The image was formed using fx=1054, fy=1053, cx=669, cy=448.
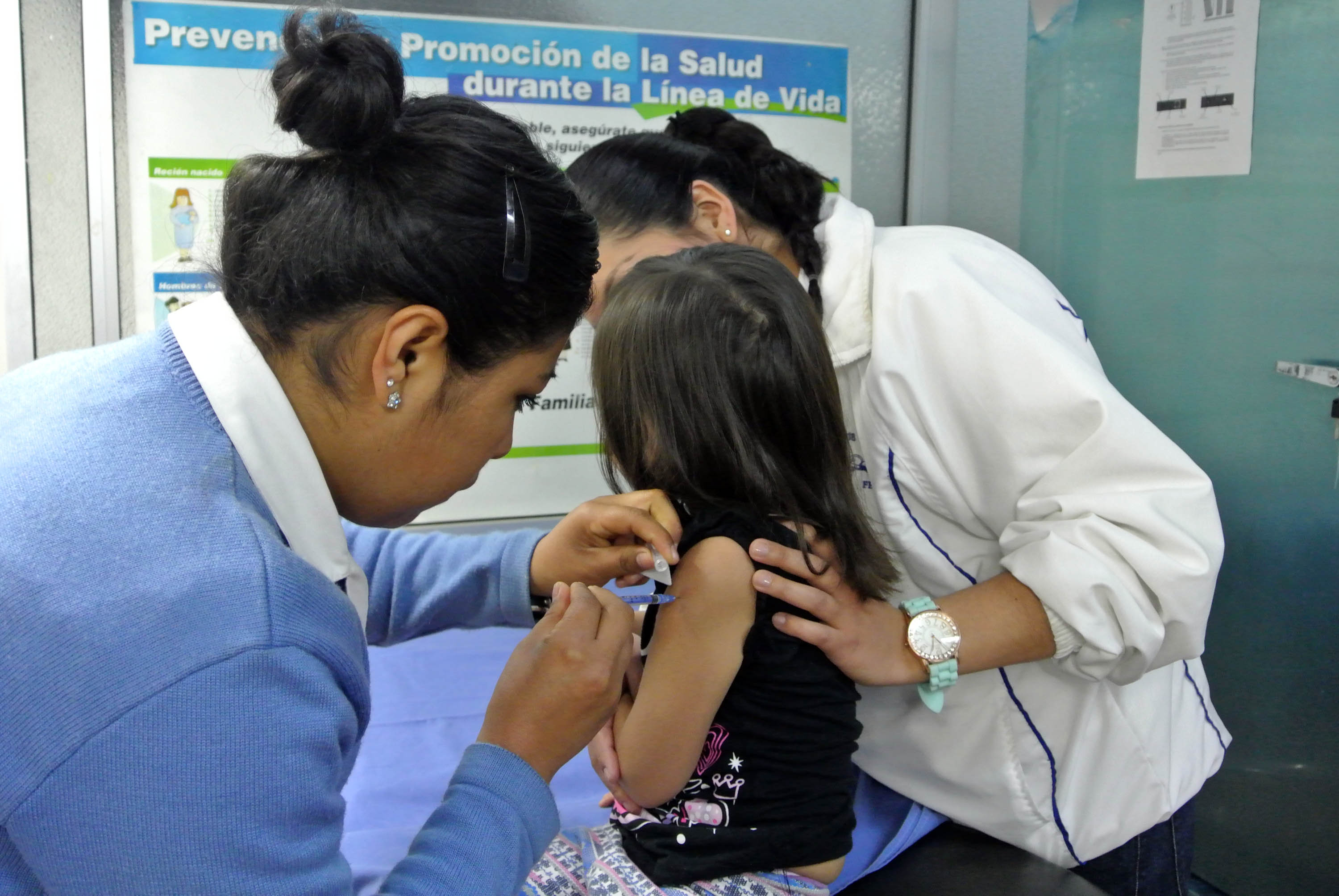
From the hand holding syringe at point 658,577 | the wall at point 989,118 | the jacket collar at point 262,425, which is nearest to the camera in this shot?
the jacket collar at point 262,425

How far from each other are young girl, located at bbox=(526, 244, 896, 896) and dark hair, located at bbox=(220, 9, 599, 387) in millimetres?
338

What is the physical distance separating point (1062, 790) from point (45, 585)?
1104 mm

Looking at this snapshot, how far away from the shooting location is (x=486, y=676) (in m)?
2.06

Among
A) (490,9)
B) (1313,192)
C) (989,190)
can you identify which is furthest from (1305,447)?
(490,9)

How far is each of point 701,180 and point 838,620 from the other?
25.6 inches

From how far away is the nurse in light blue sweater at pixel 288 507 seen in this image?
650mm

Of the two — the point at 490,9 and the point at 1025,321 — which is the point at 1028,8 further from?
the point at 1025,321

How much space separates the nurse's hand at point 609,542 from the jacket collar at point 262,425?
1.25 feet

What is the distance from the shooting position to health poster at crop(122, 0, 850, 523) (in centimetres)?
219

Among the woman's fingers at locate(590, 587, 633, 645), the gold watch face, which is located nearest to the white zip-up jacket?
the gold watch face

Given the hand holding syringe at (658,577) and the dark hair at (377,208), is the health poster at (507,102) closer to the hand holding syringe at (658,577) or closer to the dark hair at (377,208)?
the hand holding syringe at (658,577)

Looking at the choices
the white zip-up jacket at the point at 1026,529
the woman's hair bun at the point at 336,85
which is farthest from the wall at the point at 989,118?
the woman's hair bun at the point at 336,85

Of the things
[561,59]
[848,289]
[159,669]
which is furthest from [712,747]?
[561,59]

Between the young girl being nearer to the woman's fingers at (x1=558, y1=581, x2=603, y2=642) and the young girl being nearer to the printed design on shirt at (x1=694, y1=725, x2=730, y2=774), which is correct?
the printed design on shirt at (x1=694, y1=725, x2=730, y2=774)
